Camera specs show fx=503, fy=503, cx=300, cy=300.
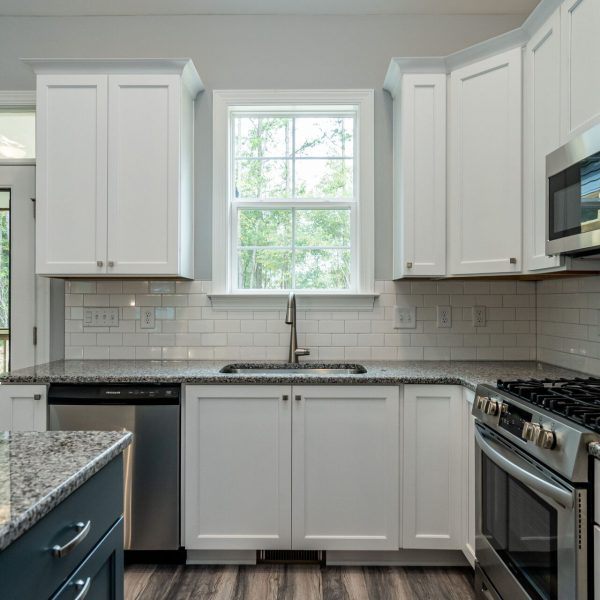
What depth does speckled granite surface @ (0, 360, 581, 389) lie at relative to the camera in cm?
236

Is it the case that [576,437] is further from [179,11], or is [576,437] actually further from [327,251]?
[179,11]

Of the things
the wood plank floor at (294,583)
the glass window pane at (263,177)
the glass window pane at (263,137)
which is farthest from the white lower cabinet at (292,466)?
the glass window pane at (263,137)

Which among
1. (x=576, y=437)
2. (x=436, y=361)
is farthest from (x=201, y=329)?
(x=576, y=437)

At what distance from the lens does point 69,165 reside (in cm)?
264

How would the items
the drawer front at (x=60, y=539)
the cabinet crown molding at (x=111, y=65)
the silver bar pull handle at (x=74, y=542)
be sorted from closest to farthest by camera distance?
the drawer front at (x=60, y=539), the silver bar pull handle at (x=74, y=542), the cabinet crown molding at (x=111, y=65)

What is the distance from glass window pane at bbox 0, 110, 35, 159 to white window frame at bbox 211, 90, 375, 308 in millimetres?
1143

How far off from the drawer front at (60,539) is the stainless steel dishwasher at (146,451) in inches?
44.8

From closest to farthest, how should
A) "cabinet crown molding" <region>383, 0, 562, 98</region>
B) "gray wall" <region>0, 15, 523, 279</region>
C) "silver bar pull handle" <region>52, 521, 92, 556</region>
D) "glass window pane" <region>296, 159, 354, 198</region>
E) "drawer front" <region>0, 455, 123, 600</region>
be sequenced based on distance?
1. "drawer front" <region>0, 455, 123, 600</region>
2. "silver bar pull handle" <region>52, 521, 92, 556</region>
3. "cabinet crown molding" <region>383, 0, 562, 98</region>
4. "gray wall" <region>0, 15, 523, 279</region>
5. "glass window pane" <region>296, 159, 354, 198</region>

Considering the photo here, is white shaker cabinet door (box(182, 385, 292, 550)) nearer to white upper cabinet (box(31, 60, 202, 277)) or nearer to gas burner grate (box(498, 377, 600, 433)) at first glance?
white upper cabinet (box(31, 60, 202, 277))

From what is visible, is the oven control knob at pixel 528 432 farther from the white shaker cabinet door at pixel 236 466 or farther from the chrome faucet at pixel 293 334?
the chrome faucet at pixel 293 334

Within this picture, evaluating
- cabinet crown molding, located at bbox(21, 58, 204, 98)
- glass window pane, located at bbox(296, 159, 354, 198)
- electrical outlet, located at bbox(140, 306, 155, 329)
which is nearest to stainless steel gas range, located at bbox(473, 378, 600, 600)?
glass window pane, located at bbox(296, 159, 354, 198)

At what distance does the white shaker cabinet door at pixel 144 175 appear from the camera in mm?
2641

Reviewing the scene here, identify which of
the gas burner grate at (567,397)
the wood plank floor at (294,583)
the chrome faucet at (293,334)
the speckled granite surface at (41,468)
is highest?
the chrome faucet at (293,334)

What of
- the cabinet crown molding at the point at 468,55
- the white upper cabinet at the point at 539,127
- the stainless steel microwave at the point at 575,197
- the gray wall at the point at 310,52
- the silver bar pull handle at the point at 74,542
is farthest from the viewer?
the gray wall at the point at 310,52
